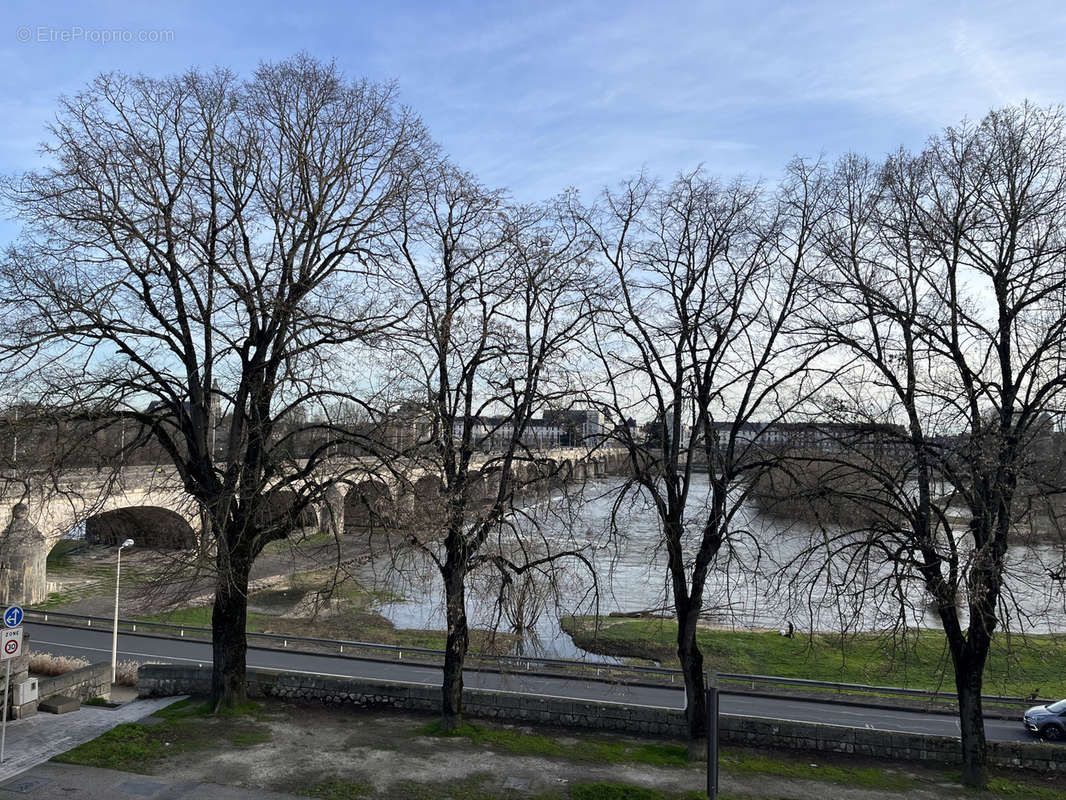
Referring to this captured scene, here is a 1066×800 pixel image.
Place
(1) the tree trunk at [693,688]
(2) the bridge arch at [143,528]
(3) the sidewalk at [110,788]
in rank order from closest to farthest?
(3) the sidewalk at [110,788], (1) the tree trunk at [693,688], (2) the bridge arch at [143,528]

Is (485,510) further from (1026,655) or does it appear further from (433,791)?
(1026,655)

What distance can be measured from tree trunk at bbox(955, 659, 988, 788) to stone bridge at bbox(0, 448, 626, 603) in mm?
7120

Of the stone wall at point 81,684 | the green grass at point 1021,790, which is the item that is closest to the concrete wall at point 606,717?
the green grass at point 1021,790

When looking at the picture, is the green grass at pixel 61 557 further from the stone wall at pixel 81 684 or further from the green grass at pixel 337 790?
the green grass at pixel 337 790

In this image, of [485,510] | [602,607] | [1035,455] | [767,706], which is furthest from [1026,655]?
[485,510]

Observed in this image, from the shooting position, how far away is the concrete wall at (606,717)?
48.5 feet

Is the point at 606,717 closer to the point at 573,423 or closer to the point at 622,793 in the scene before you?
the point at 622,793

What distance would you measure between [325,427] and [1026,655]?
92.1 ft

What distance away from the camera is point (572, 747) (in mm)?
14969

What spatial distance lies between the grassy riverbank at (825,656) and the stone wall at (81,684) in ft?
45.9

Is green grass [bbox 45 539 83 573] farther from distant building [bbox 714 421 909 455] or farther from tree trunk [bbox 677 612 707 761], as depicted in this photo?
distant building [bbox 714 421 909 455]

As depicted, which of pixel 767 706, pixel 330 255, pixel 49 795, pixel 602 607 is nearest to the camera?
pixel 49 795

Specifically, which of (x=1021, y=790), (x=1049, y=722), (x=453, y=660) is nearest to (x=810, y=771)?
(x=1021, y=790)

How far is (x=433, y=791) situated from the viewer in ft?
41.3
